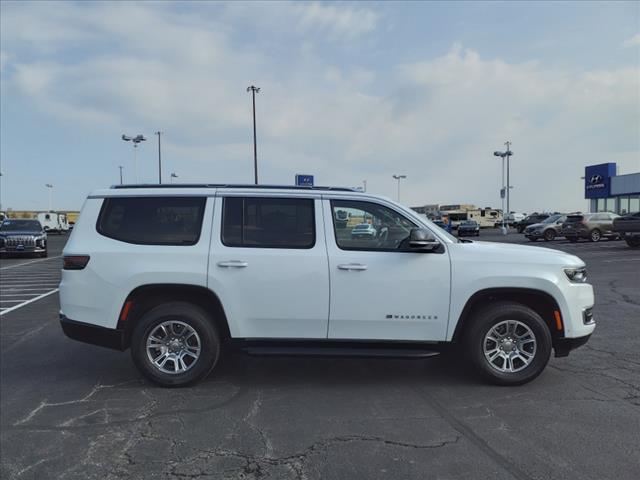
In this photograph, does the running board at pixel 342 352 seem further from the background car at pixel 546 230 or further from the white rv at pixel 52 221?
the white rv at pixel 52 221

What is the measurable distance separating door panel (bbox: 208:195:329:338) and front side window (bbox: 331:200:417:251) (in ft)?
0.75

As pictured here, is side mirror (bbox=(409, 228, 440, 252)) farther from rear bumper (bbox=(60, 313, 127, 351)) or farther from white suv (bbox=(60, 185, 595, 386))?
rear bumper (bbox=(60, 313, 127, 351))

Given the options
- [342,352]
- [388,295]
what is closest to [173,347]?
[342,352]

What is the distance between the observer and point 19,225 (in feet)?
77.0

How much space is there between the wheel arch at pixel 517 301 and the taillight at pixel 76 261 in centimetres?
363

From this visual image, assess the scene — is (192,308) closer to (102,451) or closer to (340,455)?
(102,451)

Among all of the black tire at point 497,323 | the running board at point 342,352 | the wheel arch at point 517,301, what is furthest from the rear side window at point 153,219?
the black tire at point 497,323

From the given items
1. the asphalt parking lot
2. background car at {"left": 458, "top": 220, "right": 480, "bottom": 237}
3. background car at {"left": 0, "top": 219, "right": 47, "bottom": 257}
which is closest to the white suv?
the asphalt parking lot

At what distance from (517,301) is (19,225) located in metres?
24.1

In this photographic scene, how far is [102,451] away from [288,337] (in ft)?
6.16

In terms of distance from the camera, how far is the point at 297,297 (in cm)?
491

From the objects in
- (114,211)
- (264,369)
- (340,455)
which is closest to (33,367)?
(114,211)

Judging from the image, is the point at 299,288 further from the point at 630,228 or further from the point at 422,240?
the point at 630,228

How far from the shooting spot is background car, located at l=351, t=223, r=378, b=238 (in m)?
5.09
